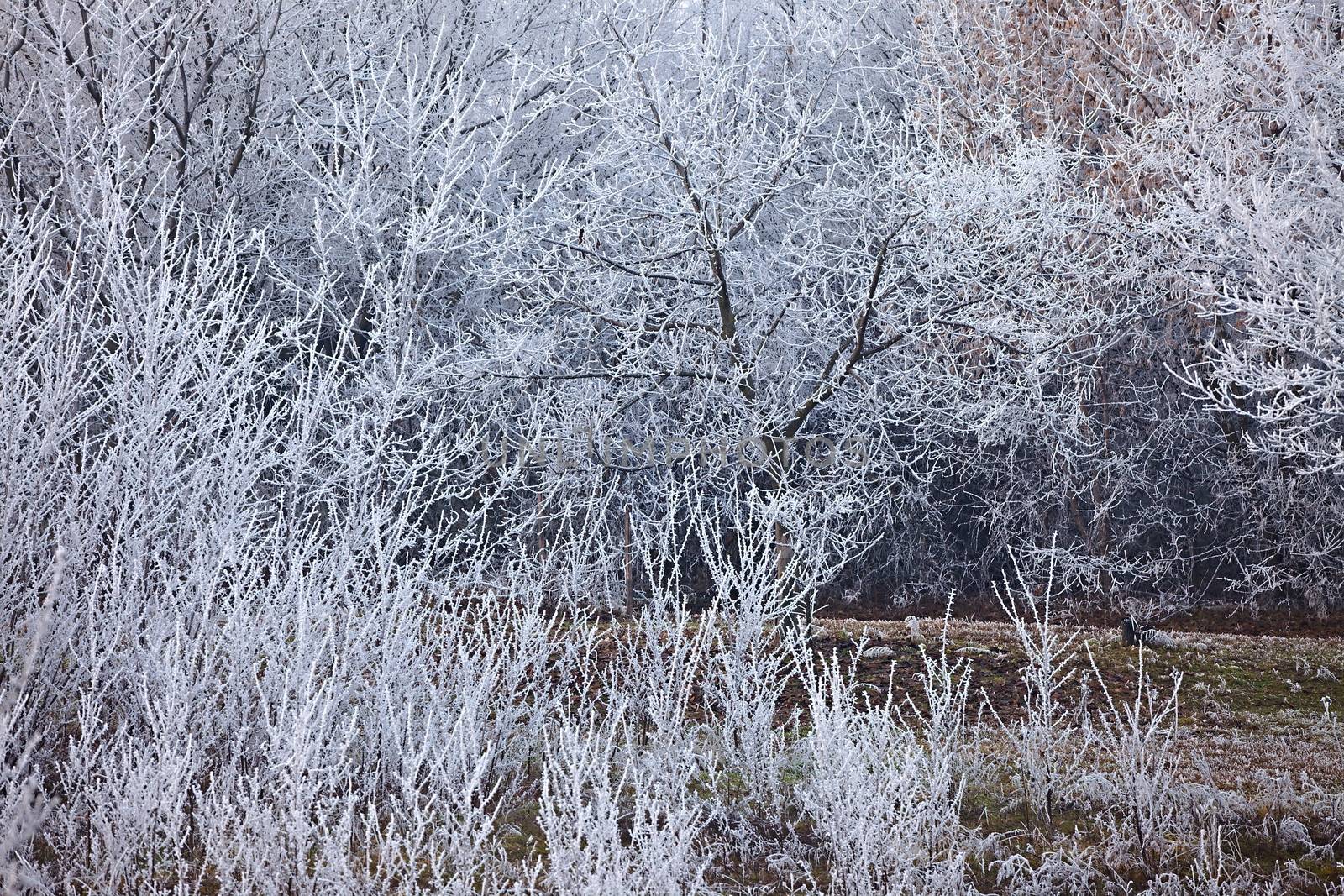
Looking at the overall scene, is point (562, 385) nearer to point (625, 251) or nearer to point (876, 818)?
point (625, 251)

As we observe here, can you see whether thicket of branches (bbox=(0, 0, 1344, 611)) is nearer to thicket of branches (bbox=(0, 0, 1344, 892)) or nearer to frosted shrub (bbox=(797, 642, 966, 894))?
thicket of branches (bbox=(0, 0, 1344, 892))

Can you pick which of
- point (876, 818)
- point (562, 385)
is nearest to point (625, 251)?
point (562, 385)

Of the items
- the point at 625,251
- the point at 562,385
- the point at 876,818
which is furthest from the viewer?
the point at 625,251

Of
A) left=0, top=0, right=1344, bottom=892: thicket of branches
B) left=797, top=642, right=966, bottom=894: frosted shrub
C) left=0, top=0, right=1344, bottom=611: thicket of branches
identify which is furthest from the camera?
left=0, top=0, right=1344, bottom=611: thicket of branches

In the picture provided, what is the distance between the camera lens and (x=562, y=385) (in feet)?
36.0

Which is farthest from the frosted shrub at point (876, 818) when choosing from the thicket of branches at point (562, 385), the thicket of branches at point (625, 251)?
the thicket of branches at point (625, 251)

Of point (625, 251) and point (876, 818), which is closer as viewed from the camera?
point (876, 818)

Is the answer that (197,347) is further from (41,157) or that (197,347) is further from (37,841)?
(41,157)

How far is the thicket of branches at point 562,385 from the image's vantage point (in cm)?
428

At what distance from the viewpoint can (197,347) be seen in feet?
16.8

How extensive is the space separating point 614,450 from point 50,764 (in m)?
7.96

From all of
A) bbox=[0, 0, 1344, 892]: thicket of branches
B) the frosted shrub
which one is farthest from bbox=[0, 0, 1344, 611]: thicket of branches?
the frosted shrub

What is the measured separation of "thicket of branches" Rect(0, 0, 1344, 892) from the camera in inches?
168

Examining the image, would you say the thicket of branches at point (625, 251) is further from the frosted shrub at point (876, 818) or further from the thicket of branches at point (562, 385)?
the frosted shrub at point (876, 818)
